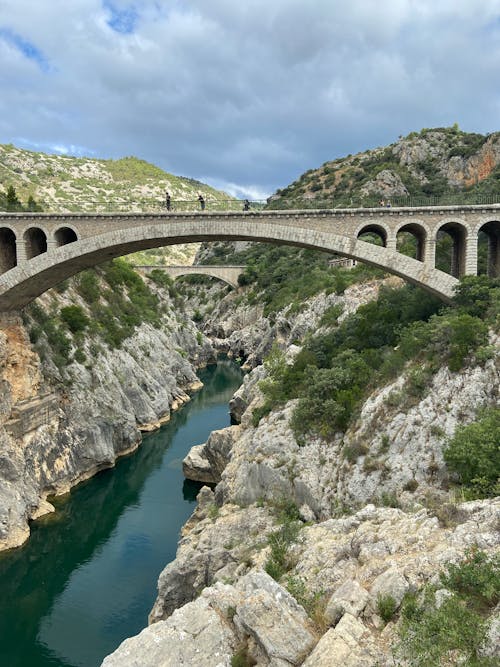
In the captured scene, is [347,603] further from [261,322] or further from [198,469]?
[261,322]

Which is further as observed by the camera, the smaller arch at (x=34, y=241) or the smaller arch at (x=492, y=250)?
the smaller arch at (x=34, y=241)

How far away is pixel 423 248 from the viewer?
65.8 ft

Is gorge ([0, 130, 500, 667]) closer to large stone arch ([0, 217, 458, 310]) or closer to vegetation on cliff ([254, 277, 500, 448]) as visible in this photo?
vegetation on cliff ([254, 277, 500, 448])

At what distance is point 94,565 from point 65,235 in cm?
1598

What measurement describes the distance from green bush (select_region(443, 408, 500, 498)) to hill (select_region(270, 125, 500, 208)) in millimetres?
41807

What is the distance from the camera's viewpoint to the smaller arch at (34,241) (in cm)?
2292

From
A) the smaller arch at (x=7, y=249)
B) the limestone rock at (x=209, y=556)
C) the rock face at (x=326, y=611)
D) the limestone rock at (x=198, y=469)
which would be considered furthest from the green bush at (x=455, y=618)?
the smaller arch at (x=7, y=249)

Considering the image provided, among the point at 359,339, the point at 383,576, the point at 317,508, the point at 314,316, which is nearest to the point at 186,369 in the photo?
the point at 314,316

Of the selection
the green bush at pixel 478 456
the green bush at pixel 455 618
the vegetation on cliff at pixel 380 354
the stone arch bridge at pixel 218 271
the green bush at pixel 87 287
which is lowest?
the green bush at pixel 455 618

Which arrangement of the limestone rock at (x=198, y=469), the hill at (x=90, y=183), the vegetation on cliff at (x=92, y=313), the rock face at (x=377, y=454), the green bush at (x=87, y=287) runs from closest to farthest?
the rock face at (x=377, y=454)
the limestone rock at (x=198, y=469)
the vegetation on cliff at (x=92, y=313)
the green bush at (x=87, y=287)
the hill at (x=90, y=183)

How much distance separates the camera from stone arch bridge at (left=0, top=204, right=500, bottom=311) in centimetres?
1927

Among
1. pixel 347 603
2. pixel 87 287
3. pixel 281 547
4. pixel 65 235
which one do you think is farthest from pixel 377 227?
pixel 87 287

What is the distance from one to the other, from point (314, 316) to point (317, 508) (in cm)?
2312

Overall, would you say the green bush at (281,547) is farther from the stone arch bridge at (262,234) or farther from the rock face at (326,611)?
the stone arch bridge at (262,234)
